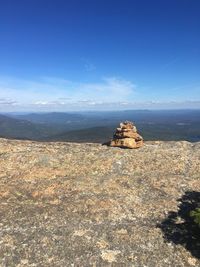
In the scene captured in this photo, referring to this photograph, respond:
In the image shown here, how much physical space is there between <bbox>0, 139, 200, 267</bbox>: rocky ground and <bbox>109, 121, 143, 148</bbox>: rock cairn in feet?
3.12

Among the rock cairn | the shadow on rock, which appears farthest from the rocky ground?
the rock cairn

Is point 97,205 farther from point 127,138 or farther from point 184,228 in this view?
point 127,138

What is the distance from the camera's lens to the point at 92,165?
29203 mm

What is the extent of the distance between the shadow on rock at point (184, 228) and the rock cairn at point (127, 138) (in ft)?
34.6

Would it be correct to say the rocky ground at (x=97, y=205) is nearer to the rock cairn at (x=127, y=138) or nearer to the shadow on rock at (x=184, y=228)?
the shadow on rock at (x=184, y=228)

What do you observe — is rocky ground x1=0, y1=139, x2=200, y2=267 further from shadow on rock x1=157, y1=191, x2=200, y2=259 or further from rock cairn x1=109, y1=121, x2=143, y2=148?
rock cairn x1=109, y1=121, x2=143, y2=148

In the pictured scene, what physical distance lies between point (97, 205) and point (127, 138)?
12.3 metres

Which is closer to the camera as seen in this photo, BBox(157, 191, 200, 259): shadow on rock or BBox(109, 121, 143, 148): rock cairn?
BBox(157, 191, 200, 259): shadow on rock

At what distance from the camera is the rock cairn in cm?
3328

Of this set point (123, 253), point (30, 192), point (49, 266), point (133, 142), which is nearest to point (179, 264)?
point (123, 253)

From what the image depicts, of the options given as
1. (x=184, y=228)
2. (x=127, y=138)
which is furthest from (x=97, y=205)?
(x=127, y=138)

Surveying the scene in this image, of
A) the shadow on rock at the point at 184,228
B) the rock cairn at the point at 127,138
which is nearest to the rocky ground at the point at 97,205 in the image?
the shadow on rock at the point at 184,228

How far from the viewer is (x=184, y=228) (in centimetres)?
2048

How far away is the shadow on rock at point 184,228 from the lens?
1902cm
